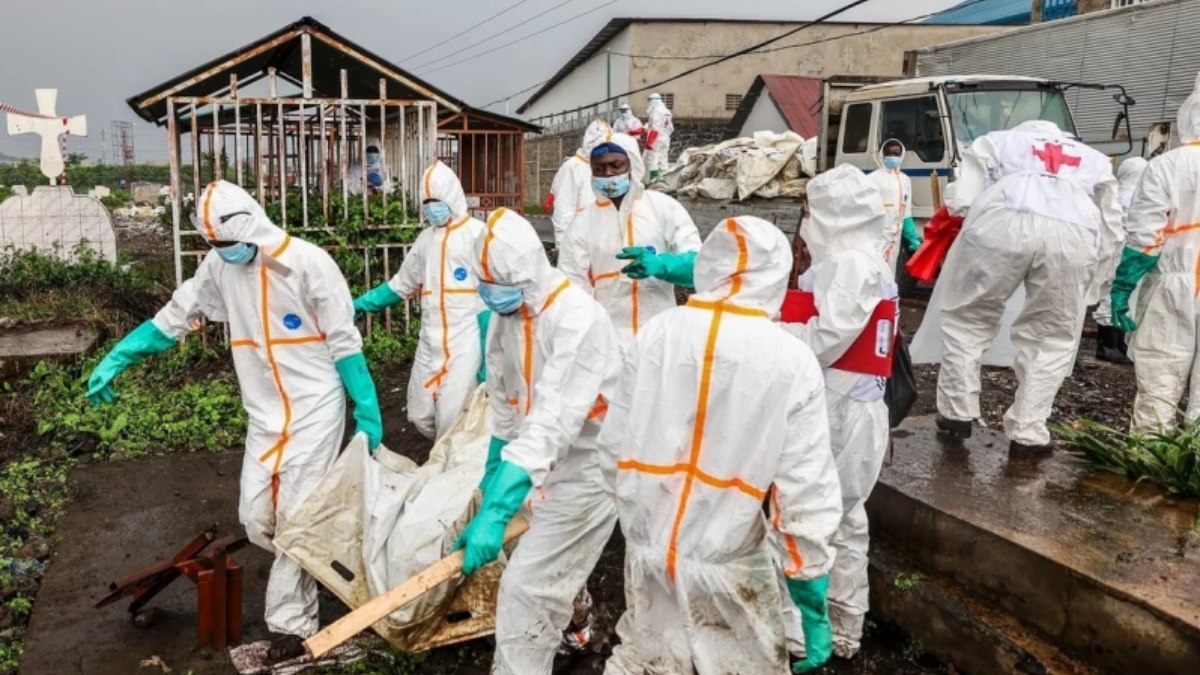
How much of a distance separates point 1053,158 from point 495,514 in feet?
10.6

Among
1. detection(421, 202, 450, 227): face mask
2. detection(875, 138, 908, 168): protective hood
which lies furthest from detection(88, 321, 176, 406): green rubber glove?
→ detection(875, 138, 908, 168): protective hood

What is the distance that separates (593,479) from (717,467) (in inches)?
30.0

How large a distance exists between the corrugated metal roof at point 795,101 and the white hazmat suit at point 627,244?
50.0ft

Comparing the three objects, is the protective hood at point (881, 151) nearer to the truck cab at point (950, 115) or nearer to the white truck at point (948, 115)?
the white truck at point (948, 115)

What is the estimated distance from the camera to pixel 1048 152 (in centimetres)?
443

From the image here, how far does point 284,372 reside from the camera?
12.7 ft

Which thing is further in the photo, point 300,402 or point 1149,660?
point 300,402

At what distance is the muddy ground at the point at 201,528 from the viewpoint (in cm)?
374

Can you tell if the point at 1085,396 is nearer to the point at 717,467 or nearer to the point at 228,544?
the point at 717,467

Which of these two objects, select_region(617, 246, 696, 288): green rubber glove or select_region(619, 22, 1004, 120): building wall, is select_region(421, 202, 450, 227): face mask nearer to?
select_region(617, 246, 696, 288): green rubber glove

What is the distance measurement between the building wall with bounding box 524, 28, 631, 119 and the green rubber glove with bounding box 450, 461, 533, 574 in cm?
2370

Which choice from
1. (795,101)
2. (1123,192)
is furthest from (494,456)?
(795,101)

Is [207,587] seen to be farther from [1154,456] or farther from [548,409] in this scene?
[1154,456]

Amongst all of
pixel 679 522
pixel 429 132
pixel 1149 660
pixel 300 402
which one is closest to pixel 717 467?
pixel 679 522
